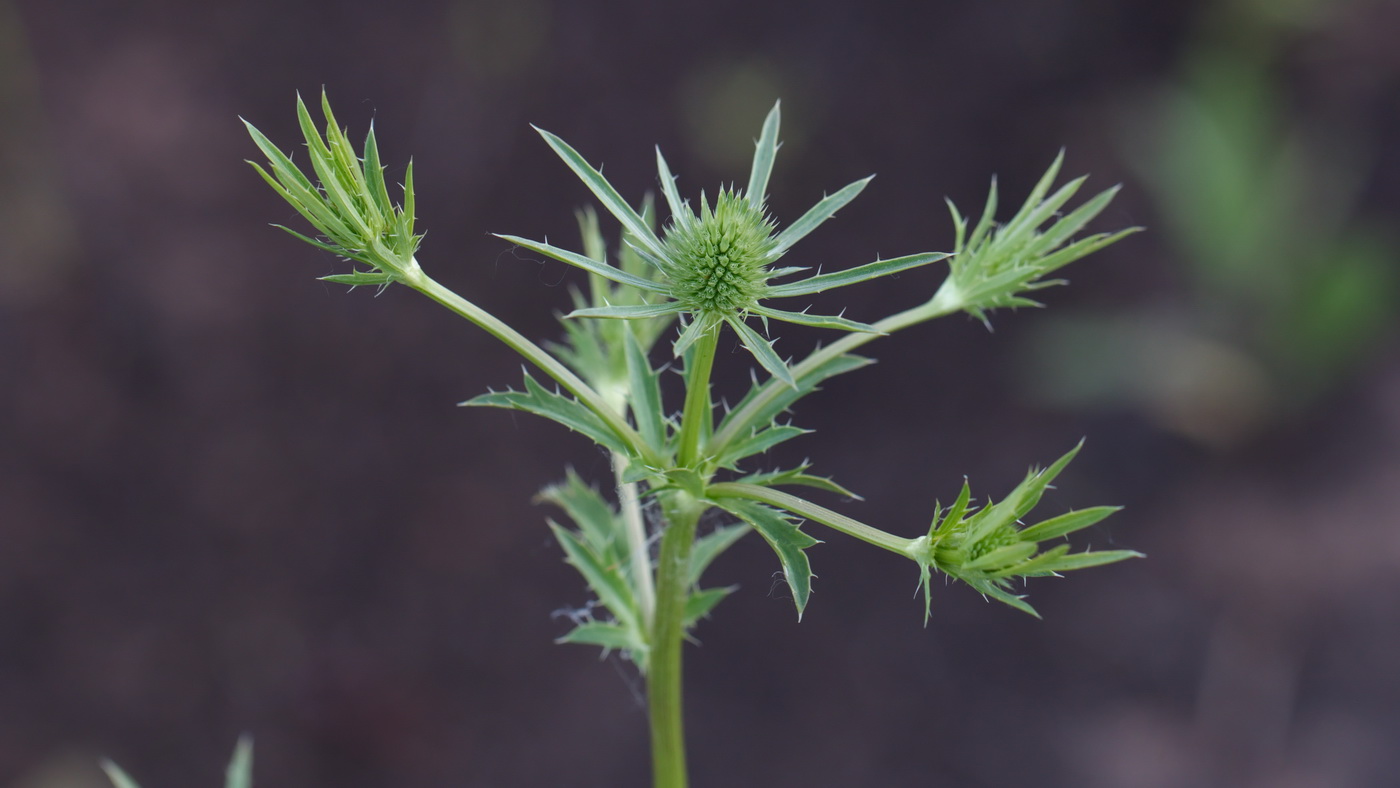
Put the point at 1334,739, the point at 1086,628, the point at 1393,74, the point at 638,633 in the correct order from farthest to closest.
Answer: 1. the point at 1393,74
2. the point at 1086,628
3. the point at 1334,739
4. the point at 638,633

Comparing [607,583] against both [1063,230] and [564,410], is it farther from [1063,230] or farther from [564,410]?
[1063,230]

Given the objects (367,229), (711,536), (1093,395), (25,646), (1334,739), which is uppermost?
(1093,395)

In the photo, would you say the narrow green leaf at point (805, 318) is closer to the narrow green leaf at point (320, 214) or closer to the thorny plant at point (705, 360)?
the thorny plant at point (705, 360)

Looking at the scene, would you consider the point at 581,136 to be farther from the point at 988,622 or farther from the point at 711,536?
the point at 711,536

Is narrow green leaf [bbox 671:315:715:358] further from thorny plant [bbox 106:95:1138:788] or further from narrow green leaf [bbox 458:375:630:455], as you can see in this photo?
narrow green leaf [bbox 458:375:630:455]

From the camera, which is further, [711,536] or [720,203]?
[711,536]

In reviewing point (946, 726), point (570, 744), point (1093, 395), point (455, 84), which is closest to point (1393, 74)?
point (1093, 395)
